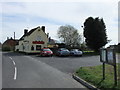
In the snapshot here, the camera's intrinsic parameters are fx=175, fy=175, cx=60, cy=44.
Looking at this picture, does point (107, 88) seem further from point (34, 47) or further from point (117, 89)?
point (34, 47)

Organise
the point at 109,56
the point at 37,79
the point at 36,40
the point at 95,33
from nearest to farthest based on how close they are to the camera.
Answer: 1. the point at 109,56
2. the point at 37,79
3. the point at 95,33
4. the point at 36,40

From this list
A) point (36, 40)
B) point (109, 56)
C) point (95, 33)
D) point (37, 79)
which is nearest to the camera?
point (109, 56)

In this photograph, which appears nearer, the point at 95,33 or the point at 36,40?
the point at 95,33

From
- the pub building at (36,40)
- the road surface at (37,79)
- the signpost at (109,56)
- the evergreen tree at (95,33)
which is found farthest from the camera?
the pub building at (36,40)

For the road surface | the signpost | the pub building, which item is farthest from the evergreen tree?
the signpost

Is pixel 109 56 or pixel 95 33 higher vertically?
pixel 95 33

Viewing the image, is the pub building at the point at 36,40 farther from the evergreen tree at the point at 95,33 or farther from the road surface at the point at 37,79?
the road surface at the point at 37,79

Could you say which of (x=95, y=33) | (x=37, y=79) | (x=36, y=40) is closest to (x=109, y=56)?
(x=37, y=79)

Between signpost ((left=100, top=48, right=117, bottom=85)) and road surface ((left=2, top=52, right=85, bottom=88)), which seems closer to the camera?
signpost ((left=100, top=48, right=117, bottom=85))

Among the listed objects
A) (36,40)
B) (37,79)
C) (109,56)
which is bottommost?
(37,79)

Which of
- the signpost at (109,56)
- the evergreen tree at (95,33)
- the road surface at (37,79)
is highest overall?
the evergreen tree at (95,33)

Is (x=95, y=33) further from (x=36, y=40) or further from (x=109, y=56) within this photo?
(x=109, y=56)

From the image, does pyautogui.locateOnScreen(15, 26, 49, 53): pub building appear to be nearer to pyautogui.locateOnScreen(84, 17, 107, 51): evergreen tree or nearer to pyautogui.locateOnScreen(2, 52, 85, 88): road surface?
pyautogui.locateOnScreen(84, 17, 107, 51): evergreen tree

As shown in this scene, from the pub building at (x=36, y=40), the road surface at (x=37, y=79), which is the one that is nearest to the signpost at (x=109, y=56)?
the road surface at (x=37, y=79)
